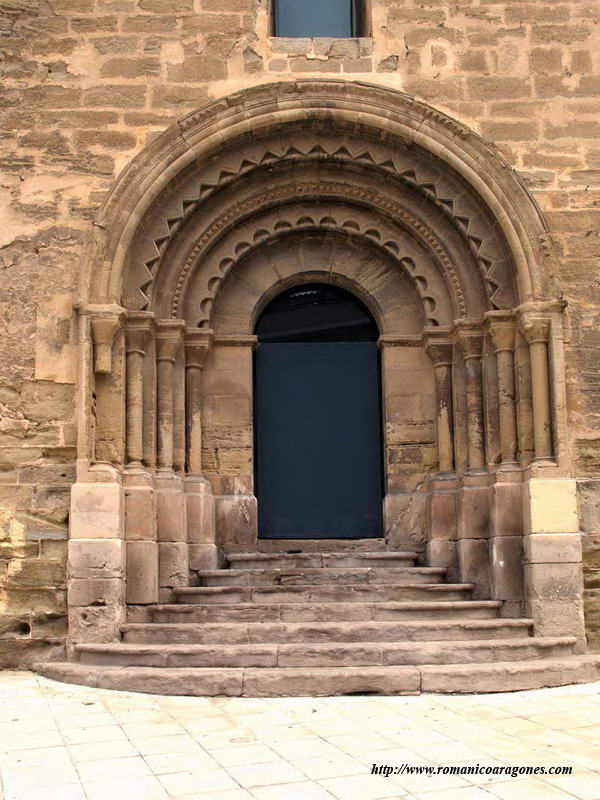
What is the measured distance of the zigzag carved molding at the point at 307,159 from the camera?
7.82 metres

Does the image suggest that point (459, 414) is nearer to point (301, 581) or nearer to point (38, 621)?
point (301, 581)

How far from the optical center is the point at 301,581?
24.6 feet

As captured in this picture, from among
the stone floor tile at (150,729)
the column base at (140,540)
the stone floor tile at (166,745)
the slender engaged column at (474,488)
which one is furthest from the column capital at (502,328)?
the stone floor tile at (166,745)

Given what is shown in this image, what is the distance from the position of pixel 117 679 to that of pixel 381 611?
1.98m

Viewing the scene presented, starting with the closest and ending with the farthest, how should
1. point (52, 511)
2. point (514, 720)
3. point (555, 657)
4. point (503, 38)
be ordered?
point (514, 720) < point (555, 657) < point (52, 511) < point (503, 38)

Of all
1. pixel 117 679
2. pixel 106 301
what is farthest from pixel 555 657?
pixel 106 301

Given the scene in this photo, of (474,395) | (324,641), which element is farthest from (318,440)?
(324,641)

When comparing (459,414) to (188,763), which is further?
(459,414)

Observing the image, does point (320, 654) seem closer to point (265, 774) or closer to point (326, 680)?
point (326, 680)

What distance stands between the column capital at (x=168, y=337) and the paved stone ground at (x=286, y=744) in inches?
113

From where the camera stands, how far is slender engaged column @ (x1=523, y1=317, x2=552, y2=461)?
289 inches

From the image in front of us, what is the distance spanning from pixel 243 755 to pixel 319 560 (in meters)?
3.38

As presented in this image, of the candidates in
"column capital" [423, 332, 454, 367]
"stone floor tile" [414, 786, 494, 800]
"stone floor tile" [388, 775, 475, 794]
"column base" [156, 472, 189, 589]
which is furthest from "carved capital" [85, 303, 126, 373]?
"stone floor tile" [414, 786, 494, 800]

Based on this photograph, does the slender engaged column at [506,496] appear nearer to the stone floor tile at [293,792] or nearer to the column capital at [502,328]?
the column capital at [502,328]
